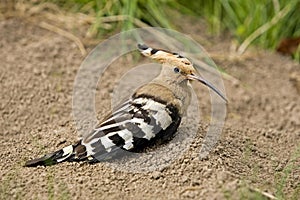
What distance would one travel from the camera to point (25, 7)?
15.4 feet

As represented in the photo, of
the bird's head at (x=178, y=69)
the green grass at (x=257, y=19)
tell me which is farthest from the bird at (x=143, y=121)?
the green grass at (x=257, y=19)

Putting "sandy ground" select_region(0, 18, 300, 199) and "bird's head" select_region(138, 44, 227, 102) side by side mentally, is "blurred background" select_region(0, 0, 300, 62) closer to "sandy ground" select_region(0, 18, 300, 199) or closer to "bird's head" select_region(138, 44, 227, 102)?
"sandy ground" select_region(0, 18, 300, 199)

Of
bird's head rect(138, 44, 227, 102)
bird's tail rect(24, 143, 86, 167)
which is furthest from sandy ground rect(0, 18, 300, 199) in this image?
bird's head rect(138, 44, 227, 102)

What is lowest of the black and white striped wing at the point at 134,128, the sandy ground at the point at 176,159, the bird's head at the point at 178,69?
the sandy ground at the point at 176,159

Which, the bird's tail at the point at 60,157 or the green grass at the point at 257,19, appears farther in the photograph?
the green grass at the point at 257,19

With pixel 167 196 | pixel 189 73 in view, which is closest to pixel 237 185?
pixel 167 196

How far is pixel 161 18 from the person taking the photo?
A: 4562mm

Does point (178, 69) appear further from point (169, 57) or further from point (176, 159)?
point (176, 159)

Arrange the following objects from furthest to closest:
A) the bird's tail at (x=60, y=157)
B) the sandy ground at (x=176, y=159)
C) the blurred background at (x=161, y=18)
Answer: the blurred background at (x=161, y=18) → the bird's tail at (x=60, y=157) → the sandy ground at (x=176, y=159)

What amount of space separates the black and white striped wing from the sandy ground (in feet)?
0.31

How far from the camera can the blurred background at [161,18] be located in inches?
179

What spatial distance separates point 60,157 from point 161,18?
189cm

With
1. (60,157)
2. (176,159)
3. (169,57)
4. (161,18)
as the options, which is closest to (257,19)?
(161,18)

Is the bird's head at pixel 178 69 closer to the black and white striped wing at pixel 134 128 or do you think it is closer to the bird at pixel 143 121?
the bird at pixel 143 121
